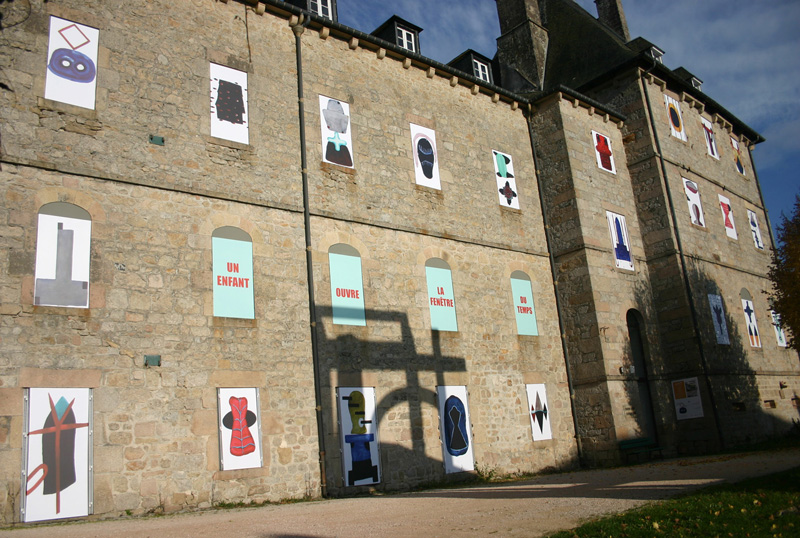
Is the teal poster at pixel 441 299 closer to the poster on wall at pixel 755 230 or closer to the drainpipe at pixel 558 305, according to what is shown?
the drainpipe at pixel 558 305

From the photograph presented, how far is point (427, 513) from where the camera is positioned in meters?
8.39

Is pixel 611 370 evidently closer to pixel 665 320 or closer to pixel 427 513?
pixel 665 320

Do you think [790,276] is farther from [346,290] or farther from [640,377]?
[346,290]

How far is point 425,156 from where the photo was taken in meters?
16.0

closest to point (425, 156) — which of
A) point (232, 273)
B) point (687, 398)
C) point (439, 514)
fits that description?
point (232, 273)

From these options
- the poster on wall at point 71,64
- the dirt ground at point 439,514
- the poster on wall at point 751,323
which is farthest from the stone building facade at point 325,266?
the dirt ground at point 439,514

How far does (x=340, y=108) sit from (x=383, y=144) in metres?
1.27

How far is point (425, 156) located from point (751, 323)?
13.0 meters

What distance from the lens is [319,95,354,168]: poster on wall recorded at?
14.1 metres

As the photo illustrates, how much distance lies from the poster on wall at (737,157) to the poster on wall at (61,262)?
77.0ft

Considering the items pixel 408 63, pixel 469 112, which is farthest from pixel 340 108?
pixel 469 112

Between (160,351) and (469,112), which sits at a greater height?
(469,112)

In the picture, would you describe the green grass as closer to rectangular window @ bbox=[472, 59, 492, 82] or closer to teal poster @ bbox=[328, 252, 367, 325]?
teal poster @ bbox=[328, 252, 367, 325]

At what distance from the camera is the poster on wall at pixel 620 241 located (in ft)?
61.6
